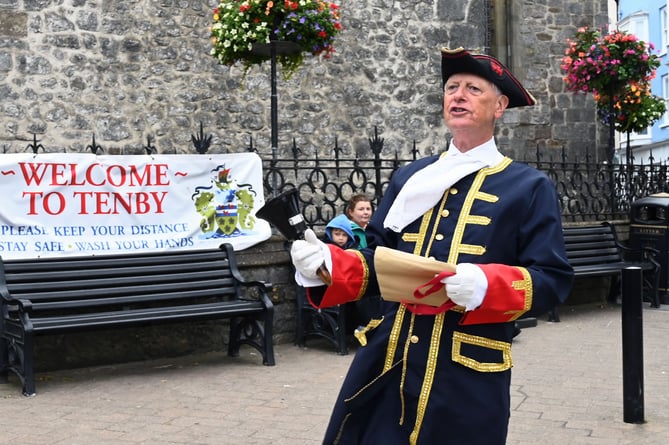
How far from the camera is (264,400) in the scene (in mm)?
6098

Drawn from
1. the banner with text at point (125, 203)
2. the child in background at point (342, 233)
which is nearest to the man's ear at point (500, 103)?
the child in background at point (342, 233)

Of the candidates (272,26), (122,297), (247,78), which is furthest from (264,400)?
(247,78)

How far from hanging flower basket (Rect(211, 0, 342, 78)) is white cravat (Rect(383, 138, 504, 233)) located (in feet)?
20.3

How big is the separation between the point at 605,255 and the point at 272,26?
4.62 m

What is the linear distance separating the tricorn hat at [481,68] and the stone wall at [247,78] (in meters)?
8.33

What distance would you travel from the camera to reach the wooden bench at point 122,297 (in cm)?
655

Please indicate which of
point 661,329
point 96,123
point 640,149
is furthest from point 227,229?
point 640,149

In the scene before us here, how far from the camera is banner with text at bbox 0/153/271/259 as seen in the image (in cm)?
711

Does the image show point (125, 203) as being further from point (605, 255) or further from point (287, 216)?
point (605, 255)

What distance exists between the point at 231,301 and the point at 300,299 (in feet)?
2.35

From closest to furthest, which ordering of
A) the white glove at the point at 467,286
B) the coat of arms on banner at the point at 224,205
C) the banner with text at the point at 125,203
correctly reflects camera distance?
the white glove at the point at 467,286 < the banner with text at the point at 125,203 < the coat of arms on banner at the point at 224,205

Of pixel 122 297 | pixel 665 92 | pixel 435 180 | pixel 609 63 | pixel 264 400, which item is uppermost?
pixel 665 92

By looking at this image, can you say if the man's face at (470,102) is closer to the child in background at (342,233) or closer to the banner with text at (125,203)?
the child in background at (342,233)

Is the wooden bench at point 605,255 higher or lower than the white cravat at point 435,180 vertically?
lower
